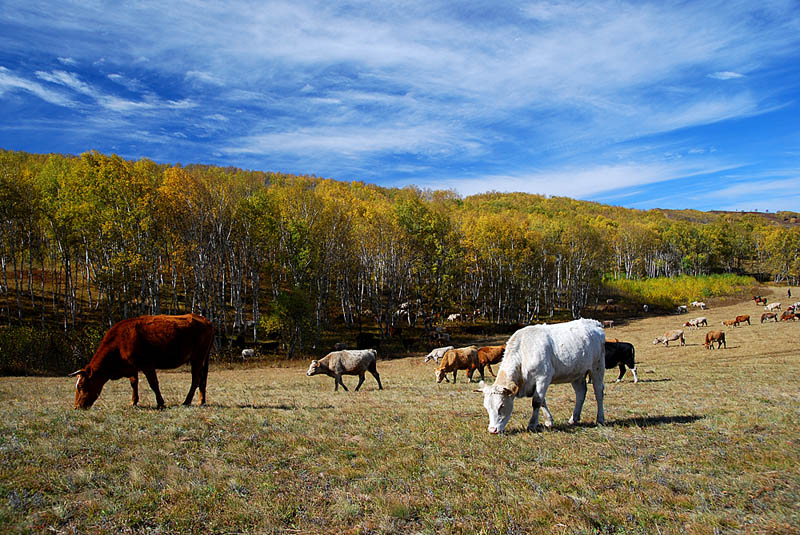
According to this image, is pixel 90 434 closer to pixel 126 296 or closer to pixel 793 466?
pixel 793 466

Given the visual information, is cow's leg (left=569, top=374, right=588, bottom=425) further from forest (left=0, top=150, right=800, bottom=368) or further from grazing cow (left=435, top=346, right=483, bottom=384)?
forest (left=0, top=150, right=800, bottom=368)

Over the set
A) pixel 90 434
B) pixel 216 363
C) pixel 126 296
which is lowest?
pixel 216 363

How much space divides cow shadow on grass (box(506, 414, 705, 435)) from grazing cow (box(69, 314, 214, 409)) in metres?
8.71

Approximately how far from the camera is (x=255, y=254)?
44.4 m

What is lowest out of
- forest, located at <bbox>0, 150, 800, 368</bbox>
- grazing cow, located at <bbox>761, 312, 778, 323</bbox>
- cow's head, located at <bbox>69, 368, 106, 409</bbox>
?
grazing cow, located at <bbox>761, 312, 778, 323</bbox>

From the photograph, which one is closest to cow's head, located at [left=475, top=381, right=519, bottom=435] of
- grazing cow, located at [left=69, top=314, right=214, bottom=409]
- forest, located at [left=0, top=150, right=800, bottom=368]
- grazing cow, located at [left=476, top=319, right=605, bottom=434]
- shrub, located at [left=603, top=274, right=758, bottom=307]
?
grazing cow, located at [left=476, top=319, right=605, bottom=434]

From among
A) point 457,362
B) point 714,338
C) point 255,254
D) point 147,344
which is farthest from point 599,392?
point 255,254

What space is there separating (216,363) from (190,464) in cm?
3048

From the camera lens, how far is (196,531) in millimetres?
5402

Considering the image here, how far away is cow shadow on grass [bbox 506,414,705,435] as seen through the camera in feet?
32.4

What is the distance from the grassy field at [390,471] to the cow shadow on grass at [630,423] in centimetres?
9

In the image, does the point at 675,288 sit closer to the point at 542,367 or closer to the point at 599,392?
the point at 599,392

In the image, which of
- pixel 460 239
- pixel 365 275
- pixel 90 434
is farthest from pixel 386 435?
pixel 460 239

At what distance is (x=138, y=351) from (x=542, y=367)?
1005 cm
